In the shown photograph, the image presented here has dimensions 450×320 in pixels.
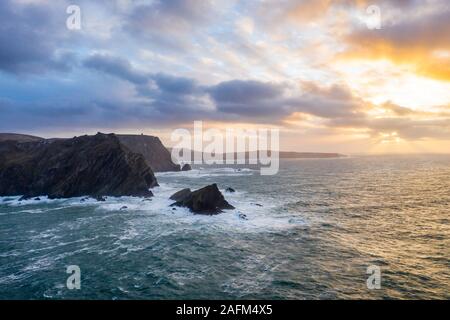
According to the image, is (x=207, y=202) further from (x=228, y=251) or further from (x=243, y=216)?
(x=228, y=251)

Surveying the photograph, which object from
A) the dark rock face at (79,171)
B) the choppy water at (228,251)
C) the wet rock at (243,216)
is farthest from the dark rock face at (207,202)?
the dark rock face at (79,171)

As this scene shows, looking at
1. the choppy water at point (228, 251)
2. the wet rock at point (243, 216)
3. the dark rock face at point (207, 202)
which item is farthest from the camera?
the dark rock face at point (207, 202)

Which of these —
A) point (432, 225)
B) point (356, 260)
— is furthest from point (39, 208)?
point (432, 225)

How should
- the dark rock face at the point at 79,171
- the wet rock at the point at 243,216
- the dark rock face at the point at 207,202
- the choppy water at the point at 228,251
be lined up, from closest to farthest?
the choppy water at the point at 228,251
the wet rock at the point at 243,216
the dark rock face at the point at 207,202
the dark rock face at the point at 79,171

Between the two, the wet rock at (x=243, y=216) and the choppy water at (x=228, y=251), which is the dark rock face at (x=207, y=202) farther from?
the wet rock at (x=243, y=216)
